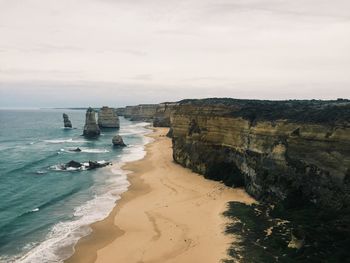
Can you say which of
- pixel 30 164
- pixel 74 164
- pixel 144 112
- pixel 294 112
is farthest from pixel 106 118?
pixel 294 112

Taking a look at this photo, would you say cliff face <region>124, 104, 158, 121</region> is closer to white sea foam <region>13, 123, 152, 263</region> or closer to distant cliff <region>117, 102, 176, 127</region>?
distant cliff <region>117, 102, 176, 127</region>

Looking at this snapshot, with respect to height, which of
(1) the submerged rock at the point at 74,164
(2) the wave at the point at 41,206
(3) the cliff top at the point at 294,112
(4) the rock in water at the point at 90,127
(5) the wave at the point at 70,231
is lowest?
(5) the wave at the point at 70,231

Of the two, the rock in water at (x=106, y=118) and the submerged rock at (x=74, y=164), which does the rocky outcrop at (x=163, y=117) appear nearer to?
the rock in water at (x=106, y=118)

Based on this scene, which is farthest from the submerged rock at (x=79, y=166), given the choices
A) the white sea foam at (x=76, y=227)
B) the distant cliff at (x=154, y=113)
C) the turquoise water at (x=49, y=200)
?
the distant cliff at (x=154, y=113)

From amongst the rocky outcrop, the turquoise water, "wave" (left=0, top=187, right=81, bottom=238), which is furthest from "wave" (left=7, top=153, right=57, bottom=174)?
the rocky outcrop

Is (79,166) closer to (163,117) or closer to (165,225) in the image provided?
(165,225)
